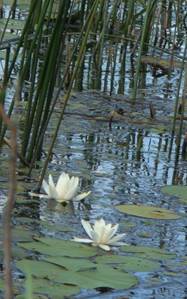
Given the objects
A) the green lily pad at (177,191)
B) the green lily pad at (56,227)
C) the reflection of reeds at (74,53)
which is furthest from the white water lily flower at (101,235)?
the green lily pad at (177,191)

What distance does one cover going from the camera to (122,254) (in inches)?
110

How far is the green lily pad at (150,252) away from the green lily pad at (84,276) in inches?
8.4

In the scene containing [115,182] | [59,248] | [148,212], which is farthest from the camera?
[115,182]

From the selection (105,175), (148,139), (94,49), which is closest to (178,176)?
(105,175)

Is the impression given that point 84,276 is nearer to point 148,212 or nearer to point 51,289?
point 51,289

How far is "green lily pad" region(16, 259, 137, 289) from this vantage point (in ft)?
7.98

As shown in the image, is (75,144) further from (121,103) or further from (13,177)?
(13,177)

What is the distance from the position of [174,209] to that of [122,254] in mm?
642

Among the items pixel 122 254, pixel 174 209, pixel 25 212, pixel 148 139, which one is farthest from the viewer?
pixel 148 139

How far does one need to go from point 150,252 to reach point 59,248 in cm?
28

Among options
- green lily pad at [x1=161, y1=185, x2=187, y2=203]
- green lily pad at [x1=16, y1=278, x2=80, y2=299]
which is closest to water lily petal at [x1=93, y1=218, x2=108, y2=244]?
green lily pad at [x1=16, y1=278, x2=80, y2=299]

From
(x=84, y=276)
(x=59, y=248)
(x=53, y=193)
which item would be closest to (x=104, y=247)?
(x=59, y=248)

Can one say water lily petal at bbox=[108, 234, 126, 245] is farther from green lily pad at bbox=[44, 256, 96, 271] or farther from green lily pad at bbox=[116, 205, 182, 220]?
green lily pad at bbox=[116, 205, 182, 220]

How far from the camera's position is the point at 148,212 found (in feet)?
10.6
